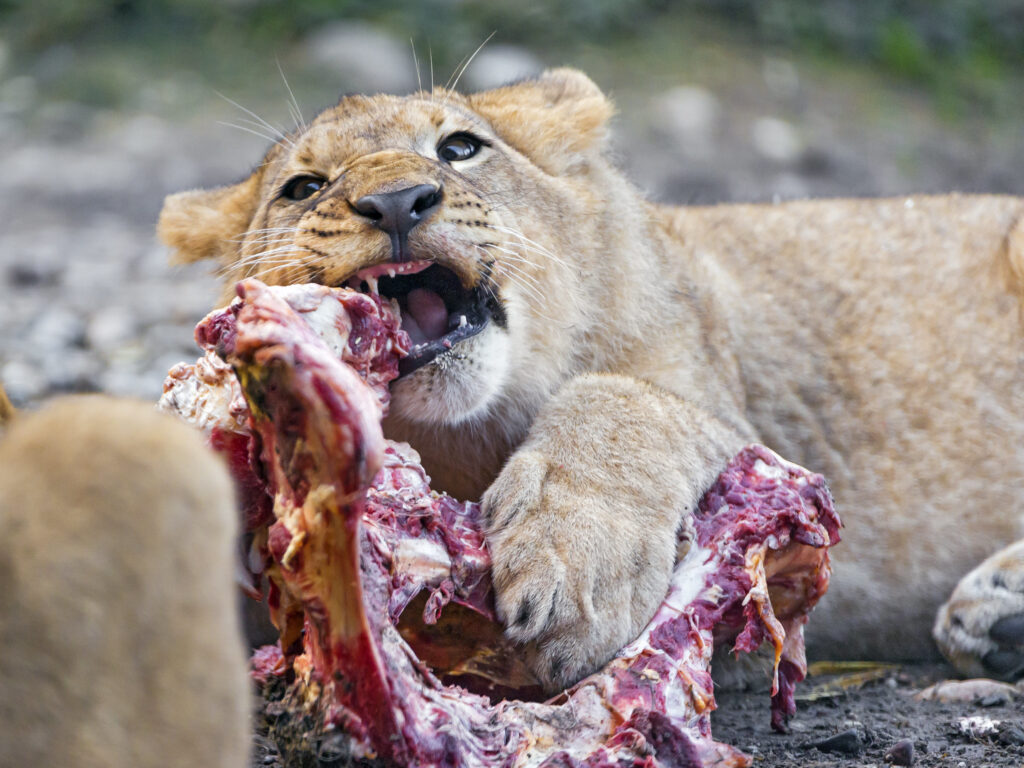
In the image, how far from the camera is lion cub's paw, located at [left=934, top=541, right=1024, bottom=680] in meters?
3.69

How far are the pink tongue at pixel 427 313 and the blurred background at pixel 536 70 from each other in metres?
5.46

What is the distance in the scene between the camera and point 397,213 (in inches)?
123

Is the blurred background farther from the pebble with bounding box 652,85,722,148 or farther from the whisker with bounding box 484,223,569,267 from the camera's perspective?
the whisker with bounding box 484,223,569,267

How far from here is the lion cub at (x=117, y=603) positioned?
1522 millimetres

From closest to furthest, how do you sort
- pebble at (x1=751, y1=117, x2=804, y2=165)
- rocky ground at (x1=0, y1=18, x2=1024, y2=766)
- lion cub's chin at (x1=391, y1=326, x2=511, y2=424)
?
lion cub's chin at (x1=391, y1=326, x2=511, y2=424) → rocky ground at (x1=0, y1=18, x2=1024, y2=766) → pebble at (x1=751, y1=117, x2=804, y2=165)

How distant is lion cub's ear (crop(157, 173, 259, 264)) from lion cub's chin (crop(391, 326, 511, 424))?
1.30m

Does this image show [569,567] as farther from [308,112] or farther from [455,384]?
[308,112]

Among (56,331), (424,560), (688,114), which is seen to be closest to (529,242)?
(424,560)

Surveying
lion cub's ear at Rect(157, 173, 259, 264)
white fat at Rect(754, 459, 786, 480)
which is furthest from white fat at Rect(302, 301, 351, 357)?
lion cub's ear at Rect(157, 173, 259, 264)

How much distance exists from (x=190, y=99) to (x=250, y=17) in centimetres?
149

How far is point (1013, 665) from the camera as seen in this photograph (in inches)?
145

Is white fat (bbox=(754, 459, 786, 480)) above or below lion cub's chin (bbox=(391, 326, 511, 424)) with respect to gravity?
below

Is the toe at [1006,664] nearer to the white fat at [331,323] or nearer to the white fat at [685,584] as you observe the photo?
the white fat at [685,584]

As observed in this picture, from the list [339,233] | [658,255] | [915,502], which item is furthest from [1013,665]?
[339,233]
